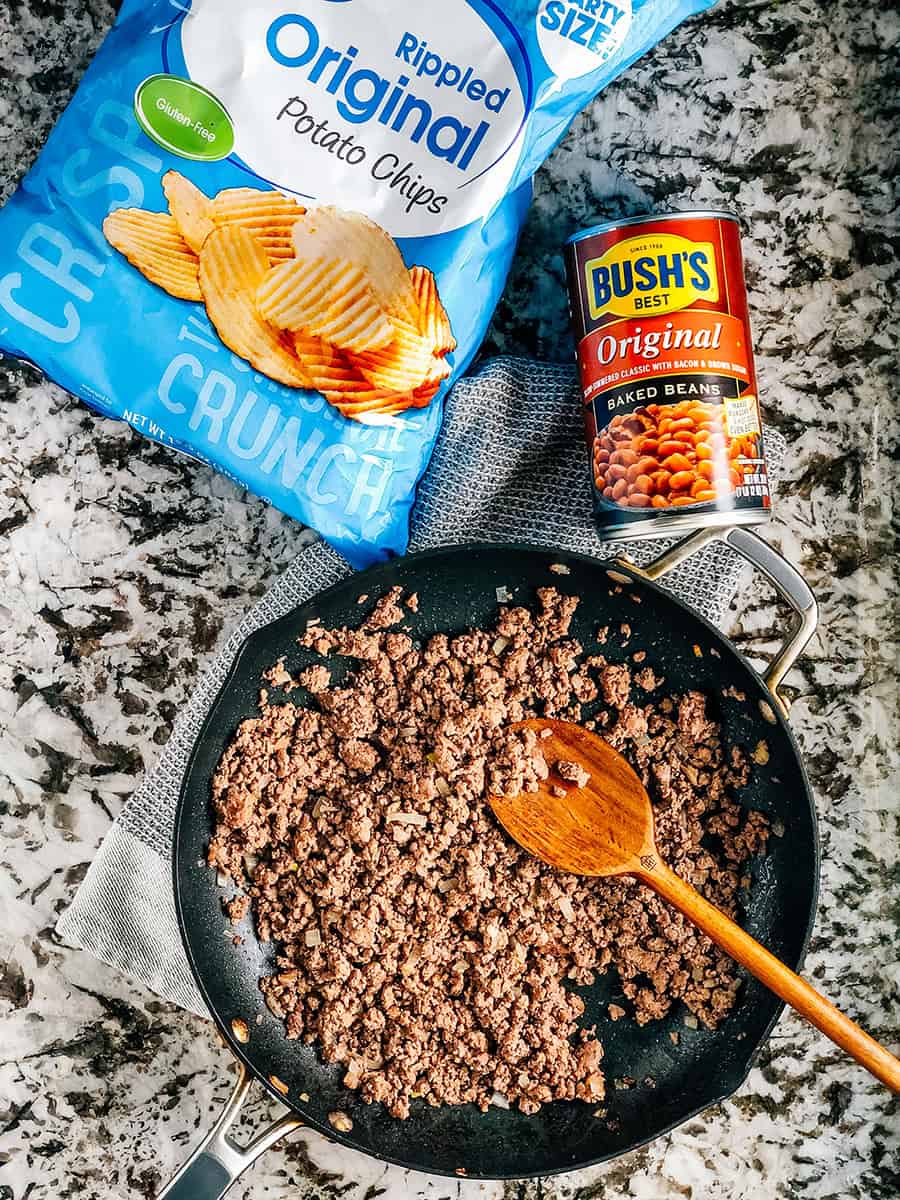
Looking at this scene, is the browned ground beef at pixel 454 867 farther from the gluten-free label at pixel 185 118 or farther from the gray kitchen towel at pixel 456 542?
the gluten-free label at pixel 185 118

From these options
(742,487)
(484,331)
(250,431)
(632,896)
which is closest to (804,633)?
(742,487)

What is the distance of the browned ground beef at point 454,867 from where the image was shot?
1016mm

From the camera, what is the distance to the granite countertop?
106 centimetres

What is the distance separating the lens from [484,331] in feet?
3.35

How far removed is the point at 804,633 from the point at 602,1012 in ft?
1.38

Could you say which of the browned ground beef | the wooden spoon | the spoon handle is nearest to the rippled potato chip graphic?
the browned ground beef

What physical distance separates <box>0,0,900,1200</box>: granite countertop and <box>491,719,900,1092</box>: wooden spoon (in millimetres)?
199

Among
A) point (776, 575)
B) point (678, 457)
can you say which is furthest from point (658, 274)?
point (776, 575)

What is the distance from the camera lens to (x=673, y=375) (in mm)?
881

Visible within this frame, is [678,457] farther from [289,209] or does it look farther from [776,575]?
[289,209]

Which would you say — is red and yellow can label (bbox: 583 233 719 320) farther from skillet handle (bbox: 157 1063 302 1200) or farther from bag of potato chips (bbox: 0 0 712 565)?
skillet handle (bbox: 157 1063 302 1200)

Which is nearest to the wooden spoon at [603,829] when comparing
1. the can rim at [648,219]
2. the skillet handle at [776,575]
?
the skillet handle at [776,575]

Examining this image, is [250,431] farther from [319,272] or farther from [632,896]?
[632,896]

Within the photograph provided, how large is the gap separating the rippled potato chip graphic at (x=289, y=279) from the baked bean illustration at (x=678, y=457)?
0.20 meters
